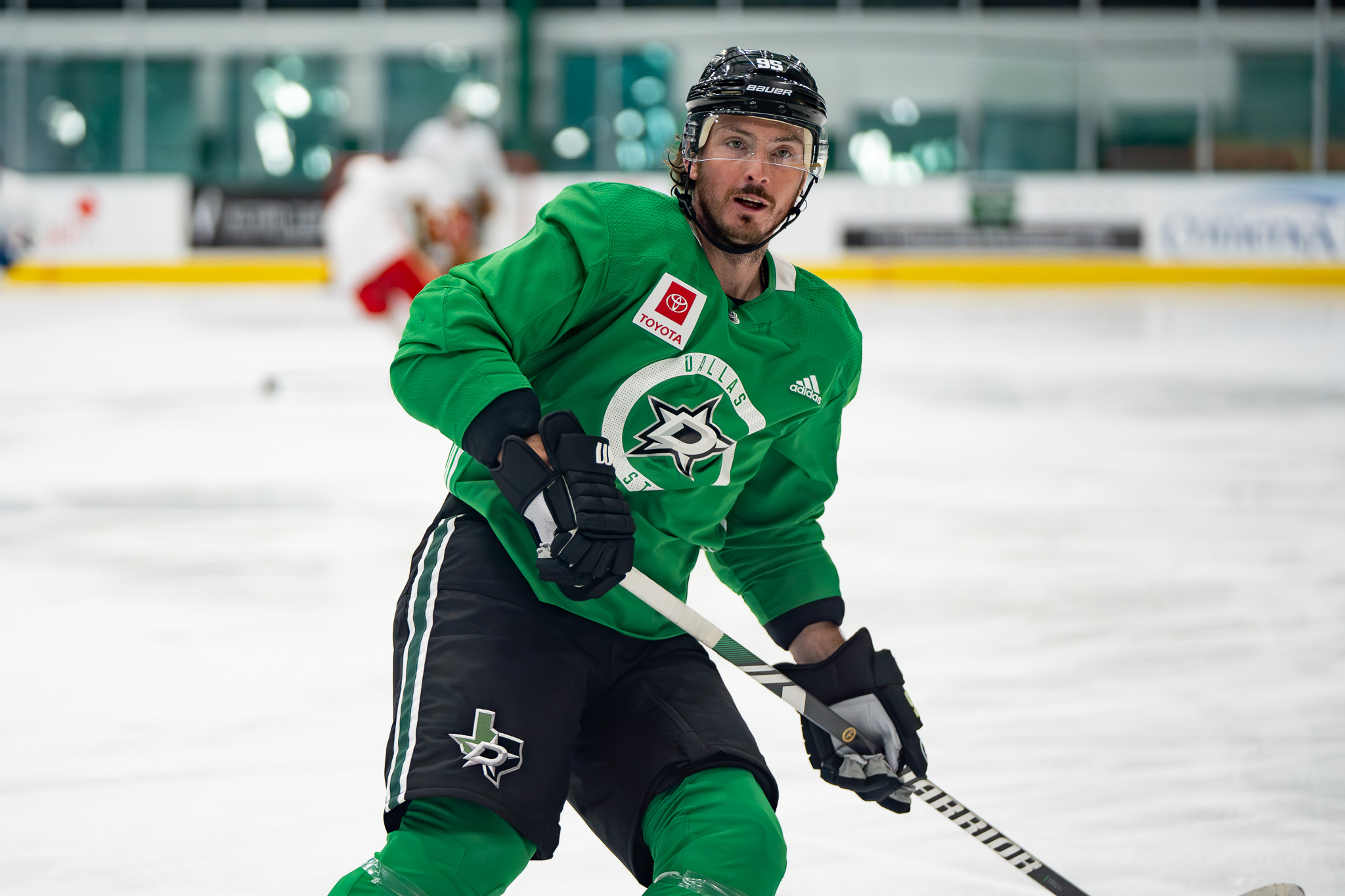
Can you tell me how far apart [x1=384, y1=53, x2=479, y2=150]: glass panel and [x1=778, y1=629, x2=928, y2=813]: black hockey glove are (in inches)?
588

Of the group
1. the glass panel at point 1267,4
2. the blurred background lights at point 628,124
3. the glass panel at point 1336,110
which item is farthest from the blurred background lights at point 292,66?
→ the glass panel at point 1336,110

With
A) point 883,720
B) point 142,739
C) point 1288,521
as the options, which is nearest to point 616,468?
point 883,720

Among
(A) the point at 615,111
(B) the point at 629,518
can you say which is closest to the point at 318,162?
(A) the point at 615,111

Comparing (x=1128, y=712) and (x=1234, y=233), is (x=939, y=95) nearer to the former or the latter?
(x=1234, y=233)

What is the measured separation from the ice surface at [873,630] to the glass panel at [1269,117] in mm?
7989

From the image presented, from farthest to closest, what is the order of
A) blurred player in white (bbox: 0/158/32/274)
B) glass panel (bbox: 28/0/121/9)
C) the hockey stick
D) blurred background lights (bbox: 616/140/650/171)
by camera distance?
1. glass panel (bbox: 28/0/121/9)
2. blurred background lights (bbox: 616/140/650/171)
3. blurred player in white (bbox: 0/158/32/274)
4. the hockey stick

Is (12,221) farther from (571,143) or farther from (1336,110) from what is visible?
(1336,110)

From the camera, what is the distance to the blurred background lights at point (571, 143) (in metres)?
15.4

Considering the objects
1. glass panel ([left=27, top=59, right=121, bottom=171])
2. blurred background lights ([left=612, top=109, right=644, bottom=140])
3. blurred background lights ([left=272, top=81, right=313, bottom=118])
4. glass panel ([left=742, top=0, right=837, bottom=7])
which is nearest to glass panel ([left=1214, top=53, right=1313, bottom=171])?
glass panel ([left=742, top=0, right=837, bottom=7])

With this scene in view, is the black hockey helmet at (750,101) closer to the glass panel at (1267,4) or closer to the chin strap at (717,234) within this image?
the chin strap at (717,234)

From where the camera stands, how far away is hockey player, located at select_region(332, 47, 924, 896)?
1.48 metres

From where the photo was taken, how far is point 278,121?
15.6 m

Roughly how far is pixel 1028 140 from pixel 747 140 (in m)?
14.1

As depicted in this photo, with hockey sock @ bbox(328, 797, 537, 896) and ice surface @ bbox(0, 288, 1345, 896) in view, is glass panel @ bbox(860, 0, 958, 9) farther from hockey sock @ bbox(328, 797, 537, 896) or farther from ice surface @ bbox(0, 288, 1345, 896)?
hockey sock @ bbox(328, 797, 537, 896)
